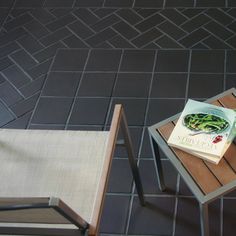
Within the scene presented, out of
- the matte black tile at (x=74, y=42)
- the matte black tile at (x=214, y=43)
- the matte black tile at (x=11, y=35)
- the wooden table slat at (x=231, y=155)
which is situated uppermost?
the wooden table slat at (x=231, y=155)

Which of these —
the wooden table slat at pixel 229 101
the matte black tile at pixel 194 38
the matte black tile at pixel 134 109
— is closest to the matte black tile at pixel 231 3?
the matte black tile at pixel 194 38

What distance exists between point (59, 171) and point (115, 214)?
0.45 metres

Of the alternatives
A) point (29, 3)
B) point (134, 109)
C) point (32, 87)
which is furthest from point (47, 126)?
point (29, 3)

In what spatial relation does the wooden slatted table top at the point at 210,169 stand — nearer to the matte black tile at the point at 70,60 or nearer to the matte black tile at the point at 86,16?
the matte black tile at the point at 70,60

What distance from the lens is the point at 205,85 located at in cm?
228

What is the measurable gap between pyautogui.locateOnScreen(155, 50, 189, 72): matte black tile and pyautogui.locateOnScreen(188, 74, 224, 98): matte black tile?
96 mm

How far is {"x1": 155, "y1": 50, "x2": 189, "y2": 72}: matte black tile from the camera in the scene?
239cm

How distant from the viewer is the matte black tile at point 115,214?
179 centimetres

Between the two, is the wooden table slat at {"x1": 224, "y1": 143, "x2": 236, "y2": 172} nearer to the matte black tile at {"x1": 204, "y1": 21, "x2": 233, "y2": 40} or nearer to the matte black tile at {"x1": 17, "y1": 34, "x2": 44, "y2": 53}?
the matte black tile at {"x1": 204, "y1": 21, "x2": 233, "y2": 40}

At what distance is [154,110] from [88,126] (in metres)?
0.33

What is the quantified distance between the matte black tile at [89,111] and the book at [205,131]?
722 mm

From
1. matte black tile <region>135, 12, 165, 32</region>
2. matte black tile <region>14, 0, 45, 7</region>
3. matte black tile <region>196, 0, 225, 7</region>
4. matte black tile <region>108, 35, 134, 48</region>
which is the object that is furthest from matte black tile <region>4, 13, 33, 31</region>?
matte black tile <region>196, 0, 225, 7</region>

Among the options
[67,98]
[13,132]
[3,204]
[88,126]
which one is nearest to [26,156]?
[13,132]

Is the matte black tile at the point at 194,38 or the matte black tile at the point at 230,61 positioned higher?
the matte black tile at the point at 194,38
